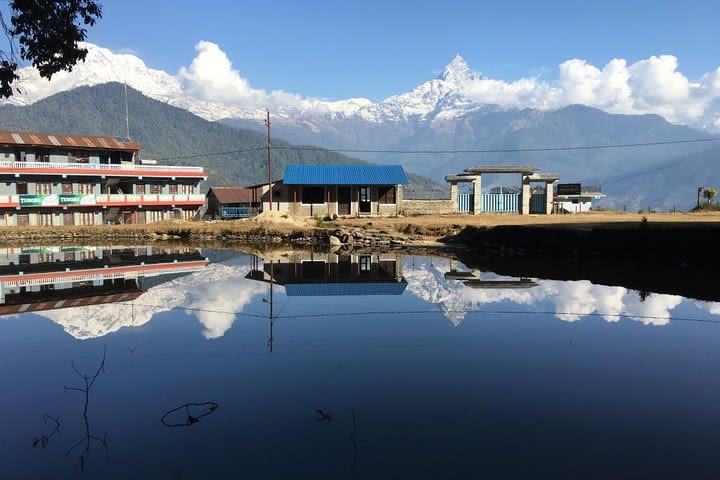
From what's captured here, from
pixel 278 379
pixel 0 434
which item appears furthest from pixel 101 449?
pixel 278 379

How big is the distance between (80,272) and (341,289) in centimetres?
1414

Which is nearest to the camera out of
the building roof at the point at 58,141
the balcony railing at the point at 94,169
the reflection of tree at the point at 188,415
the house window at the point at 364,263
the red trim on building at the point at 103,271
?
the reflection of tree at the point at 188,415

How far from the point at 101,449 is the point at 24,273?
2314 centimetres

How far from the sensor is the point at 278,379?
9.97 metres

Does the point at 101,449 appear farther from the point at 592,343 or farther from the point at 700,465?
the point at 592,343

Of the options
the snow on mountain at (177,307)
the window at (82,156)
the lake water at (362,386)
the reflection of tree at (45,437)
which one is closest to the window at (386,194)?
the window at (82,156)

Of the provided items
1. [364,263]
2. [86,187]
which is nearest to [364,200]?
[364,263]

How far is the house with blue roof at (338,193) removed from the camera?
53.2 metres

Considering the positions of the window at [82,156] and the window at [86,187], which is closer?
the window at [86,187]

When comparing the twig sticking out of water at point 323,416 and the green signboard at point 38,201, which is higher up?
the green signboard at point 38,201

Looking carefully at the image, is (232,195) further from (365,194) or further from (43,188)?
(365,194)

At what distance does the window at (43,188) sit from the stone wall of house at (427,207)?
110ft

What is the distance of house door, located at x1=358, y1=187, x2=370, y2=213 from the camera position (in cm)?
5450

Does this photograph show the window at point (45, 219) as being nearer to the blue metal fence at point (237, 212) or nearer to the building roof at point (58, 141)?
the building roof at point (58, 141)
